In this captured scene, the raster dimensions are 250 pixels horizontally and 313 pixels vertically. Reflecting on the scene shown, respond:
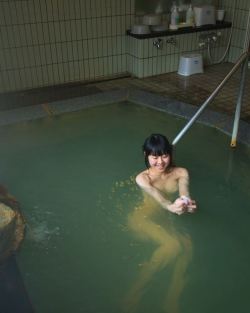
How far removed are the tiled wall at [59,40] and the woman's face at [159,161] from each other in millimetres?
3287

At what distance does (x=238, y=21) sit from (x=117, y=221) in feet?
14.9

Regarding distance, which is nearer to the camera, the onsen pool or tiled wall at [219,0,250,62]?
the onsen pool

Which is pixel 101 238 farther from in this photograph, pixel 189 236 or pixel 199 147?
pixel 199 147

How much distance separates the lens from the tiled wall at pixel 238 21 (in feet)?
19.5

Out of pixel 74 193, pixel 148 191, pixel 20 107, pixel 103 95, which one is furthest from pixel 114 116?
pixel 148 191

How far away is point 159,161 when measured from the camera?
265 centimetres

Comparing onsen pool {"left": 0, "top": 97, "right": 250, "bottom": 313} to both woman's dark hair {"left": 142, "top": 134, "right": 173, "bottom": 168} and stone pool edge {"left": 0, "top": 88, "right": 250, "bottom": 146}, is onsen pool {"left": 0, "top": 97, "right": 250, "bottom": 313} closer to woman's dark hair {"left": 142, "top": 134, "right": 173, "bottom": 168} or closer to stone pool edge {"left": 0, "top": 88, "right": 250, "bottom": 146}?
stone pool edge {"left": 0, "top": 88, "right": 250, "bottom": 146}

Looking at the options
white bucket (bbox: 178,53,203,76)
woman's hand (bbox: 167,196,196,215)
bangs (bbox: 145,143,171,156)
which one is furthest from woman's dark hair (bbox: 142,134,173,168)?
white bucket (bbox: 178,53,203,76)

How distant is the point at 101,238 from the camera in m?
2.95

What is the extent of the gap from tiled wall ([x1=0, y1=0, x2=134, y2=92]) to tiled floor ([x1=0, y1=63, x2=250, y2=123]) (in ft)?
0.78

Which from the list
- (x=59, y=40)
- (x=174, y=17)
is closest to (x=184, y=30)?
(x=174, y=17)

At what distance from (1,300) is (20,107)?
2.99m

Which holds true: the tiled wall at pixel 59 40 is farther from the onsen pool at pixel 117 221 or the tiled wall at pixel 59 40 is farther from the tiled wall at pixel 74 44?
the onsen pool at pixel 117 221

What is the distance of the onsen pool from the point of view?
2457 mm
